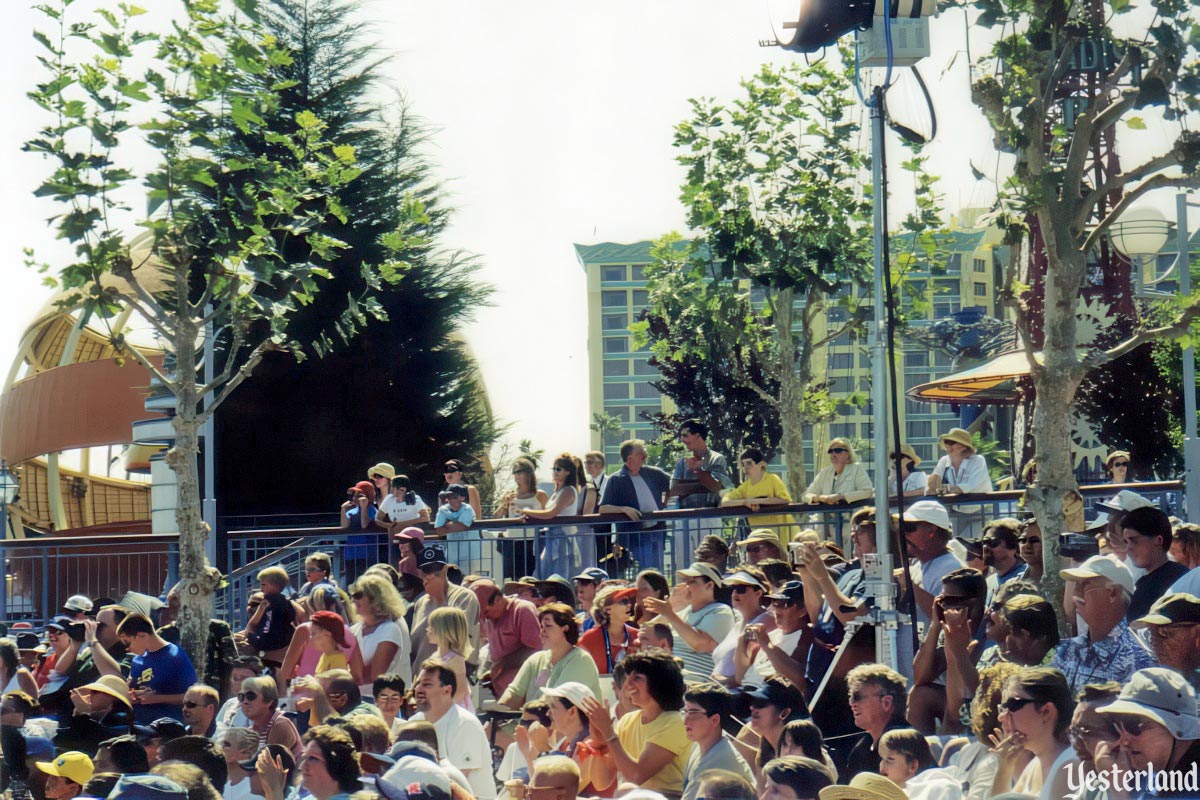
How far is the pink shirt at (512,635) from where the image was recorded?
10.2 meters

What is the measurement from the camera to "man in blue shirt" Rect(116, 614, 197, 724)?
1010 cm

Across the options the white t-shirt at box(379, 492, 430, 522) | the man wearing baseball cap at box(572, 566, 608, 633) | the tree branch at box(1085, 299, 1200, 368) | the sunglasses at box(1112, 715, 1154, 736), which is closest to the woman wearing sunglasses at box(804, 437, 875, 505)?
the man wearing baseball cap at box(572, 566, 608, 633)

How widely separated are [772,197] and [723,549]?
13722 millimetres

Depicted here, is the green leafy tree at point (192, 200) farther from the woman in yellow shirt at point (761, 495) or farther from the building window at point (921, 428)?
the building window at point (921, 428)

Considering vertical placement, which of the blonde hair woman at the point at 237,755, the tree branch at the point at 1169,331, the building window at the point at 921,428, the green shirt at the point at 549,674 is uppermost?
the building window at the point at 921,428

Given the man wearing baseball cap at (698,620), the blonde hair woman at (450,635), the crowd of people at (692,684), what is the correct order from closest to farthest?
the crowd of people at (692,684) < the man wearing baseball cap at (698,620) < the blonde hair woman at (450,635)

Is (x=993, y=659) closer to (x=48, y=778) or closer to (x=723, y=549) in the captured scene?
(x=723, y=549)

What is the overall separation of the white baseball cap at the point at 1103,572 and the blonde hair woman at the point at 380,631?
501cm

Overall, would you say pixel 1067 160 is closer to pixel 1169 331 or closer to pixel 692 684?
pixel 1169 331

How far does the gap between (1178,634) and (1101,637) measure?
2.19 ft

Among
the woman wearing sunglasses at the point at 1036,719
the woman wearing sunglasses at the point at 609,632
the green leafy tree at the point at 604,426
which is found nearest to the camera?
the woman wearing sunglasses at the point at 1036,719

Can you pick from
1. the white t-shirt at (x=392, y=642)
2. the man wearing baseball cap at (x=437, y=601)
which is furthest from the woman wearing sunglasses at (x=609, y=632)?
the white t-shirt at (x=392, y=642)

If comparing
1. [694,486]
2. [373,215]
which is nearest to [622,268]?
[373,215]

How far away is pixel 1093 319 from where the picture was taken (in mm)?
27312
